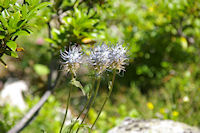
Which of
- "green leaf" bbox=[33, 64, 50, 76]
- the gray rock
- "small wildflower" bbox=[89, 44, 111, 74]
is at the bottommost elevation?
the gray rock

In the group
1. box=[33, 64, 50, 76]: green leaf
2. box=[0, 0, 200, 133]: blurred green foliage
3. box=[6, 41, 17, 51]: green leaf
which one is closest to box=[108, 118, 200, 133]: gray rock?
box=[0, 0, 200, 133]: blurred green foliage

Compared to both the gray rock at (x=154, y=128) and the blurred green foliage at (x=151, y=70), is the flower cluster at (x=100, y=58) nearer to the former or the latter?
the gray rock at (x=154, y=128)

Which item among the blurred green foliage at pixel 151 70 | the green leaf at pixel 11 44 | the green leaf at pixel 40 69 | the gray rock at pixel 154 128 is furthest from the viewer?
the green leaf at pixel 40 69

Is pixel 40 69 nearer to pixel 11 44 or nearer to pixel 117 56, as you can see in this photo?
pixel 11 44

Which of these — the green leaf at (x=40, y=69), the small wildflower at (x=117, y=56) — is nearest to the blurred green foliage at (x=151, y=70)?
the green leaf at (x=40, y=69)

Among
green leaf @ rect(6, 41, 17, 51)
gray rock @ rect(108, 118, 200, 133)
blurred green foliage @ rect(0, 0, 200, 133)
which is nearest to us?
green leaf @ rect(6, 41, 17, 51)

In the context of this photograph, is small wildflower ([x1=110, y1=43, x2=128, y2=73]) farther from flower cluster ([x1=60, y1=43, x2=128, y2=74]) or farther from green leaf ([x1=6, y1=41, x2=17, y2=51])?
green leaf ([x1=6, y1=41, x2=17, y2=51])

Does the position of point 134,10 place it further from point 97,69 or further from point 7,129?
point 97,69

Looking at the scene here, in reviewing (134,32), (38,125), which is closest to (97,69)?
(38,125)
